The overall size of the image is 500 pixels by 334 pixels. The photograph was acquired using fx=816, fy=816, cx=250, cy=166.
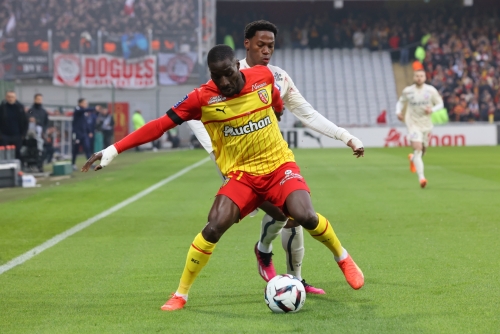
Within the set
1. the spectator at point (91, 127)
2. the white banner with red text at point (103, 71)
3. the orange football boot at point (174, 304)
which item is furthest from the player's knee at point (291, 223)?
the white banner with red text at point (103, 71)

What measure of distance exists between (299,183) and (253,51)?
126cm

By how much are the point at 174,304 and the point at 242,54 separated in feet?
147

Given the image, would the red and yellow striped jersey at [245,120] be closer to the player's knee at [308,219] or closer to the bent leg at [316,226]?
the bent leg at [316,226]

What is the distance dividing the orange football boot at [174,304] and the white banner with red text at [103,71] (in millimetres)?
31094

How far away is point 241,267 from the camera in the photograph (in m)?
7.45

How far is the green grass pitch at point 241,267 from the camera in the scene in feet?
17.3

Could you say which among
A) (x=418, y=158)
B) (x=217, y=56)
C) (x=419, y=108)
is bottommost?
(x=418, y=158)

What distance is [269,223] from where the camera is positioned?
6.47m

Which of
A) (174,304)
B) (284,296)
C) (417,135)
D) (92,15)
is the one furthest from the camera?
(92,15)

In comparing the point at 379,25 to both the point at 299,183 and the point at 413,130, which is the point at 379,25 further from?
the point at 299,183

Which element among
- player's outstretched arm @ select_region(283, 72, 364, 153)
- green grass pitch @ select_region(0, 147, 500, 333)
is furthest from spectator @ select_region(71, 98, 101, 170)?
player's outstretched arm @ select_region(283, 72, 364, 153)

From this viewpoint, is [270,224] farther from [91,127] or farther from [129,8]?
[129,8]

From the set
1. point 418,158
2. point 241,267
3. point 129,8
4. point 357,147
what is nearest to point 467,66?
point 129,8

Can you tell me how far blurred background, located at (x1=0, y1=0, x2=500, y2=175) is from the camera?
36.3 m
